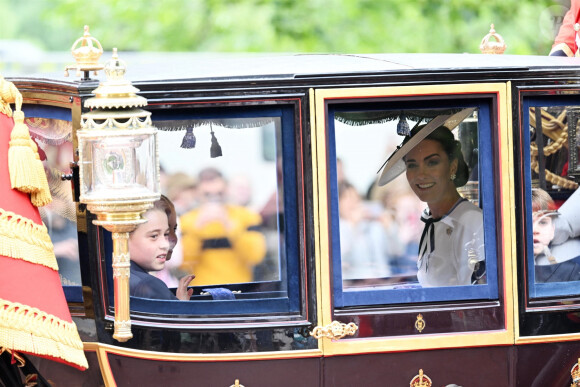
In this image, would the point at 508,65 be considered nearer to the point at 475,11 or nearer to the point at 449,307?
the point at 449,307

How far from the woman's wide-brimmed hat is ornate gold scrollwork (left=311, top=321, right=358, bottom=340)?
53cm

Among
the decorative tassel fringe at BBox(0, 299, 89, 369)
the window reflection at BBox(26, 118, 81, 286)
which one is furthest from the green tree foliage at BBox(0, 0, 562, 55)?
the decorative tassel fringe at BBox(0, 299, 89, 369)

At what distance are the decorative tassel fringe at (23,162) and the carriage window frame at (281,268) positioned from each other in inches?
14.1

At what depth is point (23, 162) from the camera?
358 centimetres

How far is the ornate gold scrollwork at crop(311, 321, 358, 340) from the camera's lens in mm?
3889

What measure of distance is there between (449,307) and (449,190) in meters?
0.42

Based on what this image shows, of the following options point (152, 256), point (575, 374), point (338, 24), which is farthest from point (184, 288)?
point (338, 24)

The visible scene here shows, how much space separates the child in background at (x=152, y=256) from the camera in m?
3.96

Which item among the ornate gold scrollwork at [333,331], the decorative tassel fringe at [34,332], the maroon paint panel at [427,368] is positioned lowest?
the maroon paint panel at [427,368]

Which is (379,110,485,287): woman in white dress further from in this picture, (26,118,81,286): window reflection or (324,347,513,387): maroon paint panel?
(26,118,81,286): window reflection

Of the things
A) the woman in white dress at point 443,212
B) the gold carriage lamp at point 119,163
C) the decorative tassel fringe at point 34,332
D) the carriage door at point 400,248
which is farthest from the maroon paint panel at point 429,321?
the decorative tassel fringe at point 34,332

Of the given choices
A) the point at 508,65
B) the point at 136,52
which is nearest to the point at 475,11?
the point at 136,52

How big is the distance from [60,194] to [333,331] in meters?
1.19

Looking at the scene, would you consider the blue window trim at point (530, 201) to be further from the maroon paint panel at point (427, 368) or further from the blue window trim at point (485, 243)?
the maroon paint panel at point (427, 368)
